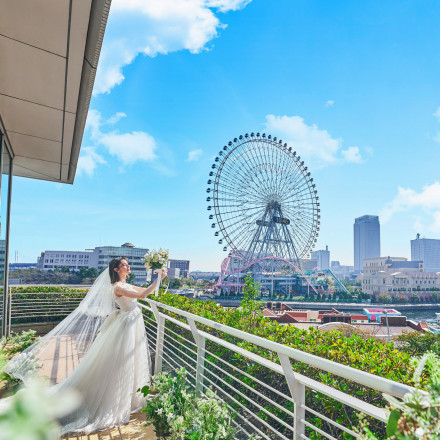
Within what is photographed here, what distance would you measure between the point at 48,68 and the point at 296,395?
2.61 m

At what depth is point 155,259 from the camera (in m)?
4.12

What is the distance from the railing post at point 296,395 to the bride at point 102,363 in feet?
6.15

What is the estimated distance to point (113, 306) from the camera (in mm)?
3990

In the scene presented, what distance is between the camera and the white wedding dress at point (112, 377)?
8.95 feet

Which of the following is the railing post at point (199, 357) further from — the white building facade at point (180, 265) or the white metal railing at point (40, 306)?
the white building facade at point (180, 265)

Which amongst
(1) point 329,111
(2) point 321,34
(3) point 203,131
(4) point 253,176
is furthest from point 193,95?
(1) point 329,111

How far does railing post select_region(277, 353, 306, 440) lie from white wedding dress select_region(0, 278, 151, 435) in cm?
187

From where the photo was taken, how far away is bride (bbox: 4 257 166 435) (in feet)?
9.12

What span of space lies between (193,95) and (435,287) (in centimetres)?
7752

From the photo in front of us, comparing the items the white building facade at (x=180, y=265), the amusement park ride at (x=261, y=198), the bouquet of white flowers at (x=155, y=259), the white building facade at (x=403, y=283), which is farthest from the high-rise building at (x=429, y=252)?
the bouquet of white flowers at (x=155, y=259)

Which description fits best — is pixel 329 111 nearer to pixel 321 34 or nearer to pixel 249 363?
pixel 321 34

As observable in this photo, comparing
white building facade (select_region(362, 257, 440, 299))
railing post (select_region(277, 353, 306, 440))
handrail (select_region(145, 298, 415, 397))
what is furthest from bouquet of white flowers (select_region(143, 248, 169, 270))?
white building facade (select_region(362, 257, 440, 299))

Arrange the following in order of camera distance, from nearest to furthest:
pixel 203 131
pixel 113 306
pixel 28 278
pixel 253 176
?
pixel 113 306
pixel 203 131
pixel 253 176
pixel 28 278

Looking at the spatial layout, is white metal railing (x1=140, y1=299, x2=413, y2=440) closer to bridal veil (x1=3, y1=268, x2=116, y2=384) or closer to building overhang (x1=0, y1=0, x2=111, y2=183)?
bridal veil (x1=3, y1=268, x2=116, y2=384)
